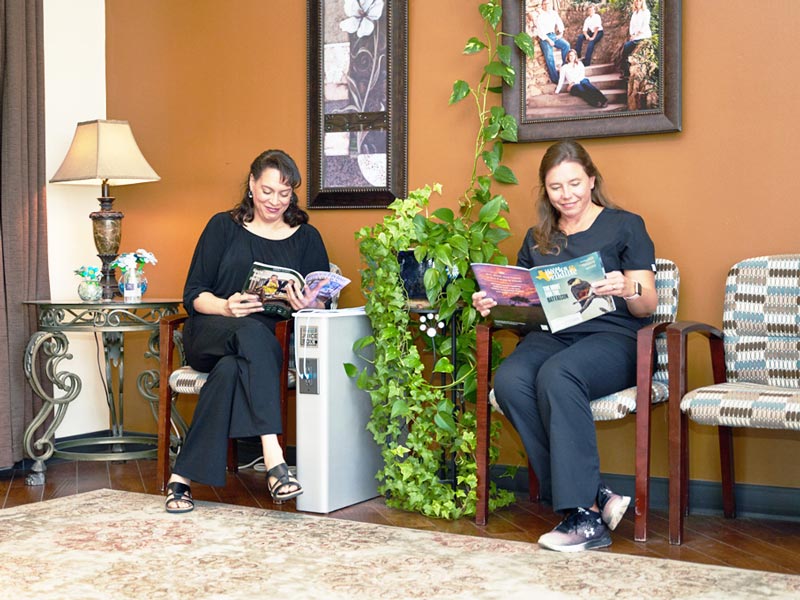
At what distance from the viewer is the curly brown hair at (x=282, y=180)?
139 inches

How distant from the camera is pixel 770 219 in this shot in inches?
123

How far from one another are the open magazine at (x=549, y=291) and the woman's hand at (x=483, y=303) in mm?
18

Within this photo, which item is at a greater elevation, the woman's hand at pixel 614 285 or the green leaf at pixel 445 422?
the woman's hand at pixel 614 285

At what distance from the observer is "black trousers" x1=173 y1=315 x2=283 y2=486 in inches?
124

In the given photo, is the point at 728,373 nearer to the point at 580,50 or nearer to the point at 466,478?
the point at 466,478

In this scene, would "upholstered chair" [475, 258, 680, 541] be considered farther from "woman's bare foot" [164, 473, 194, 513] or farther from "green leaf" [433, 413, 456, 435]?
"woman's bare foot" [164, 473, 194, 513]

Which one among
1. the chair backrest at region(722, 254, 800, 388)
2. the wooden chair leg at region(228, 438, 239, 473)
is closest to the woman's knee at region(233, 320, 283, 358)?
the wooden chair leg at region(228, 438, 239, 473)

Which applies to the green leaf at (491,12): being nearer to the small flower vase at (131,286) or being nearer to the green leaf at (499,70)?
the green leaf at (499,70)

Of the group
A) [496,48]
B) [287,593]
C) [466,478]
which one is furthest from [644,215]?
[287,593]

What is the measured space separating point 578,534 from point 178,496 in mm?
1352

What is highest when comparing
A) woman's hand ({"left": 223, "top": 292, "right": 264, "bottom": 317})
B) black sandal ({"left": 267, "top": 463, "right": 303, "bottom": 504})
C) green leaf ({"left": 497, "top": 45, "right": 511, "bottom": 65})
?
green leaf ({"left": 497, "top": 45, "right": 511, "bottom": 65})

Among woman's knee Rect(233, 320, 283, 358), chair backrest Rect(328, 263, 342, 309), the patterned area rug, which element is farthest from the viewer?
chair backrest Rect(328, 263, 342, 309)

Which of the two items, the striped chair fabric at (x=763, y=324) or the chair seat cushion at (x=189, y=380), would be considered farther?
the chair seat cushion at (x=189, y=380)

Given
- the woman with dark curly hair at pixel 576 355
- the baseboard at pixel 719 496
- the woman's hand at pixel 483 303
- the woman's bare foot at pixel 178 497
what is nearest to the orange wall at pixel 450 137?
the baseboard at pixel 719 496
